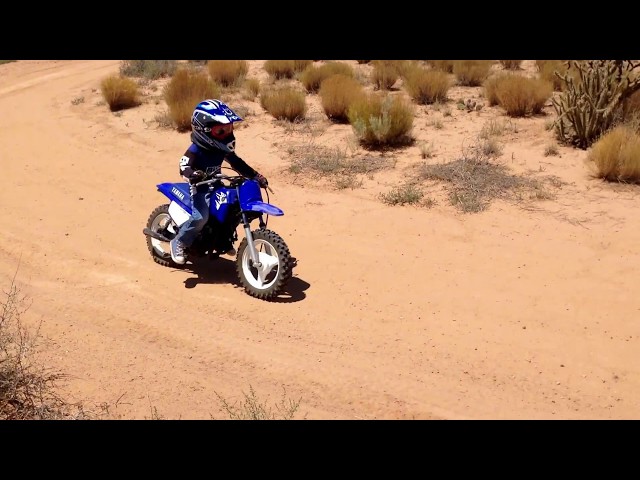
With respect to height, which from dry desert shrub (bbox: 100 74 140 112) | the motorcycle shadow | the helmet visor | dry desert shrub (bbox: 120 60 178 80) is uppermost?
the helmet visor

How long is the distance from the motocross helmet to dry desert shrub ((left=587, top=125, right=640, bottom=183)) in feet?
19.5

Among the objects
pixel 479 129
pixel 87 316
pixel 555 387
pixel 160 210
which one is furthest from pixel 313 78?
pixel 555 387

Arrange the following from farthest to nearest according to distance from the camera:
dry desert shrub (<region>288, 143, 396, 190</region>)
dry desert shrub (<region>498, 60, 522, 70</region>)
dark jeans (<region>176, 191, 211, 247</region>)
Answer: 1. dry desert shrub (<region>498, 60, 522, 70</region>)
2. dry desert shrub (<region>288, 143, 396, 190</region>)
3. dark jeans (<region>176, 191, 211, 247</region>)

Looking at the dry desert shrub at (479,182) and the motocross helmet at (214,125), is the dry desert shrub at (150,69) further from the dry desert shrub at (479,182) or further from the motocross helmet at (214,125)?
the motocross helmet at (214,125)

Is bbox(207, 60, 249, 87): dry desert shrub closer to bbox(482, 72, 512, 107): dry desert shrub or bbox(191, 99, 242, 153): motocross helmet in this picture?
bbox(482, 72, 512, 107): dry desert shrub

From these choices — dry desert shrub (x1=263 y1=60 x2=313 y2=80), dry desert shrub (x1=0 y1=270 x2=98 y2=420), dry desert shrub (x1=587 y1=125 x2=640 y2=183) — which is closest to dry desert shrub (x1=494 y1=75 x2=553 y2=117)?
dry desert shrub (x1=587 y1=125 x2=640 y2=183)

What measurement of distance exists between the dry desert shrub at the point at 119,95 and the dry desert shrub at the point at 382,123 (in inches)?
221

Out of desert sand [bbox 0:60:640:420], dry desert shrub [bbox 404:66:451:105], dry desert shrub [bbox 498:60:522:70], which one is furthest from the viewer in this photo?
dry desert shrub [bbox 498:60:522:70]

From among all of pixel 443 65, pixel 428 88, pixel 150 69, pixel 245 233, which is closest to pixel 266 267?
pixel 245 233

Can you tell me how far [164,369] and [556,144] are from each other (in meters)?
8.45

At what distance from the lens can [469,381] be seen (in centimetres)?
584

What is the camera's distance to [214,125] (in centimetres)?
711

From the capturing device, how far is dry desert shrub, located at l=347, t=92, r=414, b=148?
12125 millimetres

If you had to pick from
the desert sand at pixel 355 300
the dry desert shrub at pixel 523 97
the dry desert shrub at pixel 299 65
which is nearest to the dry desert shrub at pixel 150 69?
the dry desert shrub at pixel 299 65
